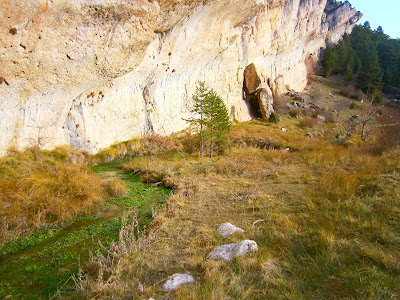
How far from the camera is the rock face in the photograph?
841 centimetres

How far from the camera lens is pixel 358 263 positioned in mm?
3281

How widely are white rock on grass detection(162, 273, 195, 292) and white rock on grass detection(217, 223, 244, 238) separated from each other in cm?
135

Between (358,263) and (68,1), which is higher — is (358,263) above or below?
below

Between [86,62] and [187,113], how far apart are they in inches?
335

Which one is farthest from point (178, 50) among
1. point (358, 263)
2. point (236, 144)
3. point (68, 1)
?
point (358, 263)

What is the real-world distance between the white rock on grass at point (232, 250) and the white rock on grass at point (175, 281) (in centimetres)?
58

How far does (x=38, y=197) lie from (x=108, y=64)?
21.8 ft

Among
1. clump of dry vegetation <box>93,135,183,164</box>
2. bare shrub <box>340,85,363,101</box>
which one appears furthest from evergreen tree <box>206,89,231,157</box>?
bare shrub <box>340,85,363,101</box>

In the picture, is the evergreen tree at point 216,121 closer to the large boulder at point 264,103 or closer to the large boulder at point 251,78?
the large boulder at point 264,103

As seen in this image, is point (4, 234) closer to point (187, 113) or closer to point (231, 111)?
point (187, 113)

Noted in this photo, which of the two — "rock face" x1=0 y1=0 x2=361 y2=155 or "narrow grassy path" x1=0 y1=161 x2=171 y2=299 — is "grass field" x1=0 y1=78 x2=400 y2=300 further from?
"rock face" x1=0 y1=0 x2=361 y2=155

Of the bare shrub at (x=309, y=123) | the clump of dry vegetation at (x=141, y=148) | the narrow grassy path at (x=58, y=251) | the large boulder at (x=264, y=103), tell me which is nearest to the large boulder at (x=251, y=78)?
the large boulder at (x=264, y=103)

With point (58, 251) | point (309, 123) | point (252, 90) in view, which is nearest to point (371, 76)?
point (309, 123)

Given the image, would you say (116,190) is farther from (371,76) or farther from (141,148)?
(371,76)
